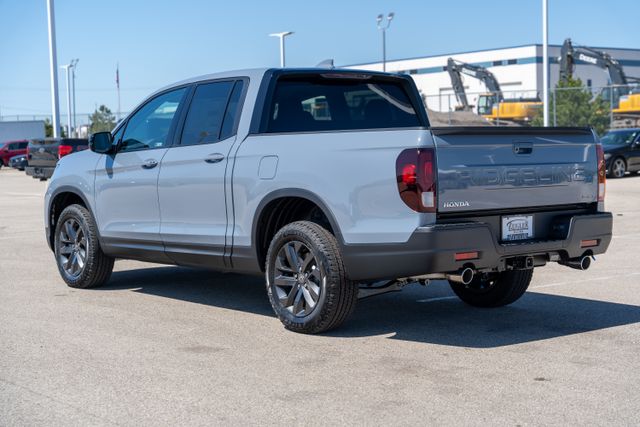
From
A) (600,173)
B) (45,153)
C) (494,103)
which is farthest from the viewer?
(494,103)

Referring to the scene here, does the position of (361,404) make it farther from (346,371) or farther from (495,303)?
(495,303)

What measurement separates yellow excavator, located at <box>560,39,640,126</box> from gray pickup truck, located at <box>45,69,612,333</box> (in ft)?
121

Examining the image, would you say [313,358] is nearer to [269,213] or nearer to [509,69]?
[269,213]

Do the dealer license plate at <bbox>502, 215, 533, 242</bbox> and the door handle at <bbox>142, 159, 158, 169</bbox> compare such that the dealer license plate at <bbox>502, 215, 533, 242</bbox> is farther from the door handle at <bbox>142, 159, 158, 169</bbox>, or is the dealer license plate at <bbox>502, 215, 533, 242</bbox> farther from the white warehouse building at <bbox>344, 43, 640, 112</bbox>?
the white warehouse building at <bbox>344, 43, 640, 112</bbox>

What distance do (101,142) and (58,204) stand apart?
4.53 ft

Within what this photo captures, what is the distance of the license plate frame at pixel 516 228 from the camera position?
645 cm

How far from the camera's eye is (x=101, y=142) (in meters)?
8.57

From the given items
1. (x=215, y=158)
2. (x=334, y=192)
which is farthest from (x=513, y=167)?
(x=215, y=158)

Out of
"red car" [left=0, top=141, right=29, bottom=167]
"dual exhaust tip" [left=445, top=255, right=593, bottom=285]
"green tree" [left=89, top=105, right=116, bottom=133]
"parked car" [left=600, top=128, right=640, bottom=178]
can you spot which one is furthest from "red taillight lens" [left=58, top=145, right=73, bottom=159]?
"green tree" [left=89, top=105, right=116, bottom=133]

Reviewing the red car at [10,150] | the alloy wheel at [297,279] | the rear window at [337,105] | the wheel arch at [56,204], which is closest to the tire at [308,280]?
the alloy wheel at [297,279]

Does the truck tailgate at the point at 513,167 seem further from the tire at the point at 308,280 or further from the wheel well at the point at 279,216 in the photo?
the wheel well at the point at 279,216

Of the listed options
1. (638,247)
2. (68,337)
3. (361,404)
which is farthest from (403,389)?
(638,247)

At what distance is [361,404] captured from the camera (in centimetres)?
499

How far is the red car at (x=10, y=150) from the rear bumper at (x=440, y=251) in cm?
4993
